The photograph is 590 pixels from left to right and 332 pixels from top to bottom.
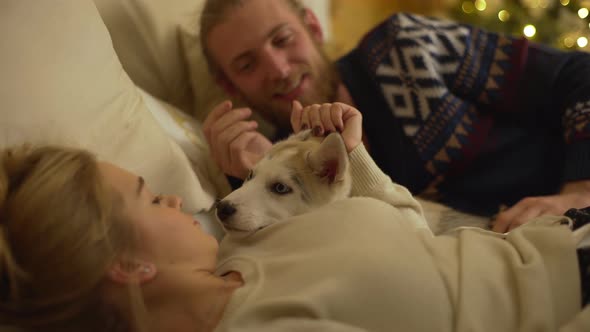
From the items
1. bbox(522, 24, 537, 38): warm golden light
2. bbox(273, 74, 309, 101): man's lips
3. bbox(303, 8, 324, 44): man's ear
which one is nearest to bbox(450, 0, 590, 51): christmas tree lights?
bbox(522, 24, 537, 38): warm golden light

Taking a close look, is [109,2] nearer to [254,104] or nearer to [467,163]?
[254,104]

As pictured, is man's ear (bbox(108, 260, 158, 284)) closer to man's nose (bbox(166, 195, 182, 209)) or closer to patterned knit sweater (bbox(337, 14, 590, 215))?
man's nose (bbox(166, 195, 182, 209))

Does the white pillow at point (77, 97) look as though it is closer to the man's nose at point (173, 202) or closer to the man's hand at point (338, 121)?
the man's nose at point (173, 202)

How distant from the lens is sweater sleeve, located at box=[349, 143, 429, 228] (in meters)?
1.06

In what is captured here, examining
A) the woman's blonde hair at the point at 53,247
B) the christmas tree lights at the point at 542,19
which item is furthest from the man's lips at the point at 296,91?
the christmas tree lights at the point at 542,19

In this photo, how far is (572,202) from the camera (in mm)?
1241

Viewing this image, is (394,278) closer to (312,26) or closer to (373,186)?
(373,186)

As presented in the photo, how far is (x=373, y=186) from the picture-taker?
1.07 m

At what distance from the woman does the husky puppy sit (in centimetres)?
14

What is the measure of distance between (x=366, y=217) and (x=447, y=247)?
0.53 feet

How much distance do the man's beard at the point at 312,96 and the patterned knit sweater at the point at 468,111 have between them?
12 centimetres

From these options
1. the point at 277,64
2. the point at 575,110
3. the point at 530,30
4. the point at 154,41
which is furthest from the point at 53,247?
the point at 530,30

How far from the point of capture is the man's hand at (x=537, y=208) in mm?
1201

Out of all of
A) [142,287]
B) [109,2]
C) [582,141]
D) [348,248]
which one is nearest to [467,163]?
Answer: [582,141]
